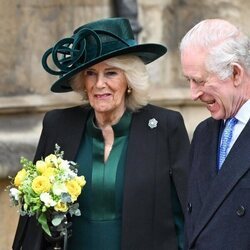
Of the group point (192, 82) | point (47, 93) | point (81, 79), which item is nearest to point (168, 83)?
point (47, 93)

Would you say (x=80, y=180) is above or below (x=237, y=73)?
below

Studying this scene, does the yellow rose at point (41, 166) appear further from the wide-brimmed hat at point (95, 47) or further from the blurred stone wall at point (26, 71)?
the blurred stone wall at point (26, 71)

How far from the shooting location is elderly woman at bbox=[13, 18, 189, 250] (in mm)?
4469

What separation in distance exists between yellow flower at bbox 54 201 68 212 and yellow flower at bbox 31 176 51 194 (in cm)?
8

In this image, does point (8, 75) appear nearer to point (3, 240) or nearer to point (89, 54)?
point (3, 240)

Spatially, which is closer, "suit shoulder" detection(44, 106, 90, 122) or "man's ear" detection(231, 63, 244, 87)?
"man's ear" detection(231, 63, 244, 87)

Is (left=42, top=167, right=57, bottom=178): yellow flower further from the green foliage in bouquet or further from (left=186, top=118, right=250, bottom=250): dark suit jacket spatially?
(left=186, top=118, right=250, bottom=250): dark suit jacket

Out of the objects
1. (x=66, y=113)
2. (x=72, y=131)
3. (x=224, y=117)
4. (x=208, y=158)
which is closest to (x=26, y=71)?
(x=66, y=113)

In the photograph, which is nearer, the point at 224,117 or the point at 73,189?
the point at 224,117

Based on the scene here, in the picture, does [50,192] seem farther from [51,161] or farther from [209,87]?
[209,87]

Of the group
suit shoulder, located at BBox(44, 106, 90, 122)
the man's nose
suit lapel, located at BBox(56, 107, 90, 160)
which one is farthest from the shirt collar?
suit shoulder, located at BBox(44, 106, 90, 122)

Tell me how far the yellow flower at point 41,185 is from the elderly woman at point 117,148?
244 millimetres

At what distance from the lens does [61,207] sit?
14.0 ft

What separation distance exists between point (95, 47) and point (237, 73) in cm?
126
